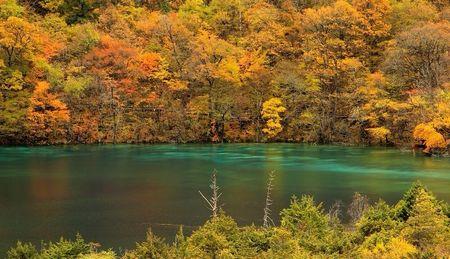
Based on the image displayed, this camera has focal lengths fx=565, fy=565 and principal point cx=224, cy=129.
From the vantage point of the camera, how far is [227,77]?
2322 inches

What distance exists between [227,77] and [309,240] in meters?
46.8

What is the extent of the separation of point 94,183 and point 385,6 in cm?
4301

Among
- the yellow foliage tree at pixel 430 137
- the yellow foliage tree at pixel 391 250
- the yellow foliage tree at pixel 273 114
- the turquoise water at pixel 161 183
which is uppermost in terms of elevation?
the yellow foliage tree at pixel 273 114

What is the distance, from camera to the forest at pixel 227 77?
53.0 metres

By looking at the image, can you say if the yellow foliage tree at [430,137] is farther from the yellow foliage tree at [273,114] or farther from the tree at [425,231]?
the tree at [425,231]

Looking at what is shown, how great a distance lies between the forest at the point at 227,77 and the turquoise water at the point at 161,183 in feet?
19.1

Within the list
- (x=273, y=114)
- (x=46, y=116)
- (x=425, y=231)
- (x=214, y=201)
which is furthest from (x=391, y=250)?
(x=46, y=116)

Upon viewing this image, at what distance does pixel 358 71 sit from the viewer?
192ft

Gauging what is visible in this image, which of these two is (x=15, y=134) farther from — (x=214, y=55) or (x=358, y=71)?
(x=358, y=71)

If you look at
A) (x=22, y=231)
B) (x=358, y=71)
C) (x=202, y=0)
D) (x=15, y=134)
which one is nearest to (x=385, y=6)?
(x=358, y=71)

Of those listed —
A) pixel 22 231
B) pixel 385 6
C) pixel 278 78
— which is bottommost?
pixel 22 231

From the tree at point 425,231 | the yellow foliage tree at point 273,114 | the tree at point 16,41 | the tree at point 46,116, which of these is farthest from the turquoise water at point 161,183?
the tree at point 16,41

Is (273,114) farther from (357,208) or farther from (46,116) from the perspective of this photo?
(357,208)

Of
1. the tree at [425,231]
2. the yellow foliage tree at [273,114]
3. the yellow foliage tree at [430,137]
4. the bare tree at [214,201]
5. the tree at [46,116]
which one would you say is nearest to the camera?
the tree at [425,231]
